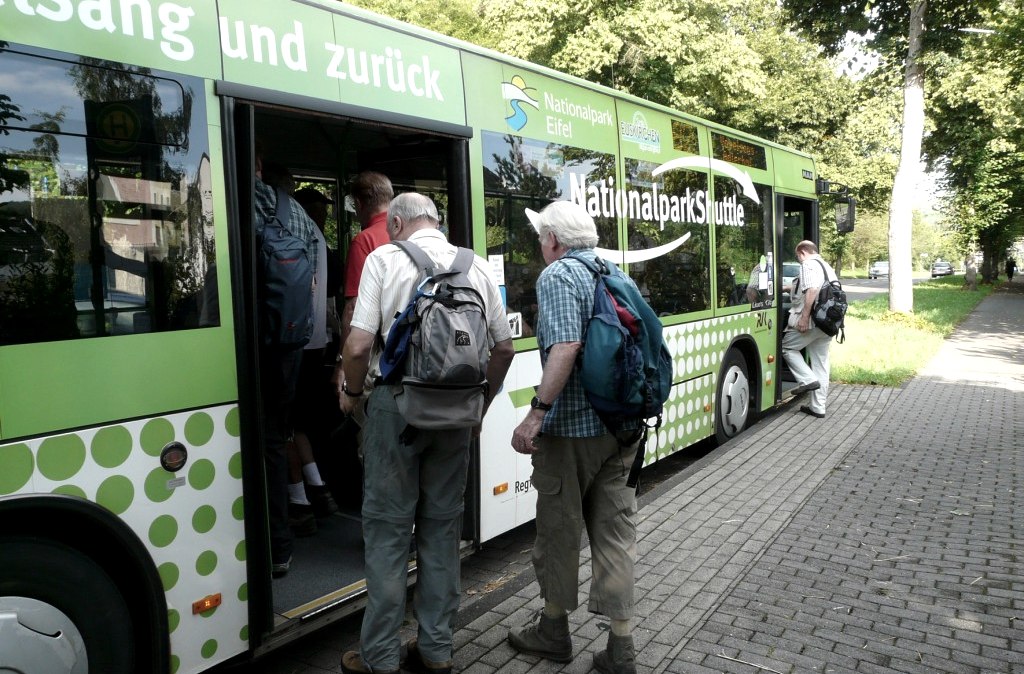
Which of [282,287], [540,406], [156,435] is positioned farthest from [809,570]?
[156,435]

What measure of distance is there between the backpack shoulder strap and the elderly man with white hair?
124 centimetres

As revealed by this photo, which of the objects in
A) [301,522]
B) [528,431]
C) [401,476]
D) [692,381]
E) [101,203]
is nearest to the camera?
[101,203]

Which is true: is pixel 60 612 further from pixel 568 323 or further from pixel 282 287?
pixel 568 323

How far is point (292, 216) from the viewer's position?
393 centimetres

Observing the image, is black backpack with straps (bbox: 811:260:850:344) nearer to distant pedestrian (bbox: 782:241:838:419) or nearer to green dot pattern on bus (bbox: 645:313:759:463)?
distant pedestrian (bbox: 782:241:838:419)

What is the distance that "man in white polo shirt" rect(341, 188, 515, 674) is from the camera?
128 inches

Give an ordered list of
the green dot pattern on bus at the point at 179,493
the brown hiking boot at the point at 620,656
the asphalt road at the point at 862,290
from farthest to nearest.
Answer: the asphalt road at the point at 862,290, the brown hiking boot at the point at 620,656, the green dot pattern on bus at the point at 179,493

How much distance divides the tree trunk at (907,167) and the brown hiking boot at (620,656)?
1880cm

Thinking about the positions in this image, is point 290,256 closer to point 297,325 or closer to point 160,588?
point 297,325

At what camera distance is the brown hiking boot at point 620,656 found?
3496 millimetres

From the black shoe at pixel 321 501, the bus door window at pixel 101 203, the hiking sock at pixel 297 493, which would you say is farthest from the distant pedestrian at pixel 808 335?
the bus door window at pixel 101 203

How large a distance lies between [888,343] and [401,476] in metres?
14.9

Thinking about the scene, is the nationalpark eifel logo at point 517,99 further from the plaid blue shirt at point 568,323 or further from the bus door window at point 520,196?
the plaid blue shirt at point 568,323

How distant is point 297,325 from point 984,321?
23.9m
